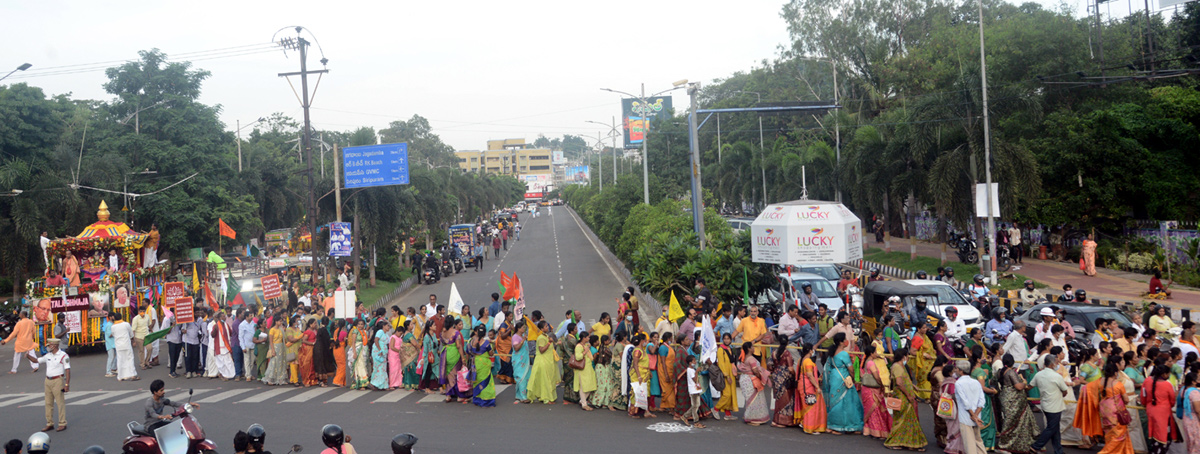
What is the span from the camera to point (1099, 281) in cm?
2598

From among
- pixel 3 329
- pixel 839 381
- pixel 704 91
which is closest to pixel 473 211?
pixel 704 91

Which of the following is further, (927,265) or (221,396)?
(927,265)

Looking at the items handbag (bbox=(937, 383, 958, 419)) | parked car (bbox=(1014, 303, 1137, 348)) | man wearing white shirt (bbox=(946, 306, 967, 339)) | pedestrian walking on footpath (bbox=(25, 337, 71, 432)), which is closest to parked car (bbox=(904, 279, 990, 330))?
man wearing white shirt (bbox=(946, 306, 967, 339))

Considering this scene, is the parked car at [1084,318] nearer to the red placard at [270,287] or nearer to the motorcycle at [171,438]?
the motorcycle at [171,438]

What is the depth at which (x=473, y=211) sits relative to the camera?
7419 cm

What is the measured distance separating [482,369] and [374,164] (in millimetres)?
19474

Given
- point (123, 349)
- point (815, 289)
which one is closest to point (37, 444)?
point (123, 349)

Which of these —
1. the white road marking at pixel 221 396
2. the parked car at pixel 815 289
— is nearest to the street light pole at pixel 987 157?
the parked car at pixel 815 289

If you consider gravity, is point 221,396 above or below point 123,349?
below

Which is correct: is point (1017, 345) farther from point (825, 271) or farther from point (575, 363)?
point (825, 271)

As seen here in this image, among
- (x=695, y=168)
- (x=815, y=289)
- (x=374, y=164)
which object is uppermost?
(x=374, y=164)

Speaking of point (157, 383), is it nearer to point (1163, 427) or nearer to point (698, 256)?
point (1163, 427)

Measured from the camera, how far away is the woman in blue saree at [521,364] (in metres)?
12.8

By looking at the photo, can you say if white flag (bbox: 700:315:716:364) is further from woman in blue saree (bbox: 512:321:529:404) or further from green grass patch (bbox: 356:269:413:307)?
green grass patch (bbox: 356:269:413:307)
